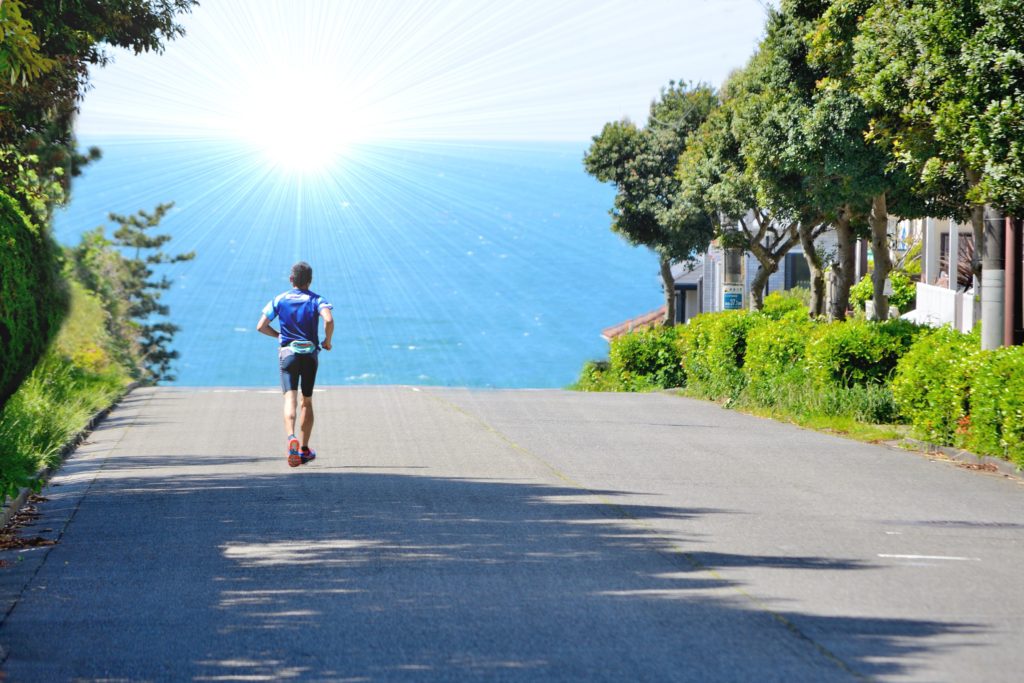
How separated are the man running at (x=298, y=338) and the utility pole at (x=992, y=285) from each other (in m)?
8.73

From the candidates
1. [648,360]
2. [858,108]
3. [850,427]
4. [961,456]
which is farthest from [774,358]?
[648,360]

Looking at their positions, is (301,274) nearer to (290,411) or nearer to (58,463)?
(290,411)

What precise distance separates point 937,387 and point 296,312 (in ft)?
24.7

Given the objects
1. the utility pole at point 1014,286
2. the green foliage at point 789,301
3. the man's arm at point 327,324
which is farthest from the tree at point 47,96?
the green foliage at point 789,301

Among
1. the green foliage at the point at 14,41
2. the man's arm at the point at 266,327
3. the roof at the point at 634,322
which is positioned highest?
the green foliage at the point at 14,41

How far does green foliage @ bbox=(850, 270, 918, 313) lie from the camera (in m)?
47.8

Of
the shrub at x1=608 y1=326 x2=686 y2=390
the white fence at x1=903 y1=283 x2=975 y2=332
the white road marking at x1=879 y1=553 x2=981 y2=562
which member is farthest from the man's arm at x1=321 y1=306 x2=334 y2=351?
the white fence at x1=903 y1=283 x2=975 y2=332

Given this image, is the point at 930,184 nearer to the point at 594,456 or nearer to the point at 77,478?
the point at 594,456

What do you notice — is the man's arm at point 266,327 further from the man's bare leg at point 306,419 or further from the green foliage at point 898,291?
the green foliage at point 898,291

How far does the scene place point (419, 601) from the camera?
7312 millimetres

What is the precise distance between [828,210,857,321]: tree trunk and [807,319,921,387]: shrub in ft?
22.4

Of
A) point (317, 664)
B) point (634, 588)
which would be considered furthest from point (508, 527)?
point (317, 664)

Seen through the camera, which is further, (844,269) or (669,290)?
(669,290)

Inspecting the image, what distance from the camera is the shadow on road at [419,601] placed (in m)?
6.08
